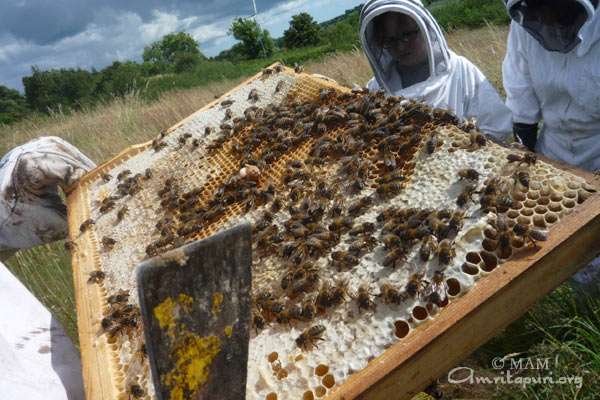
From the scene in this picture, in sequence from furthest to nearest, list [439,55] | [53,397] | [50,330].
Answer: [439,55] < [50,330] < [53,397]

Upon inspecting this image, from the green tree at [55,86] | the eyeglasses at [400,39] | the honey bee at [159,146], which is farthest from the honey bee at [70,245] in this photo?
the green tree at [55,86]

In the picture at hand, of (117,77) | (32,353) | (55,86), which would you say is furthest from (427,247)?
(55,86)

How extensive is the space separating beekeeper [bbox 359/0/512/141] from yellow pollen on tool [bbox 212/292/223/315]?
3.05 meters

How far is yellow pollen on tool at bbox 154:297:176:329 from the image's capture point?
96 centimetres

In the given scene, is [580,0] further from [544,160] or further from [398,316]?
[398,316]

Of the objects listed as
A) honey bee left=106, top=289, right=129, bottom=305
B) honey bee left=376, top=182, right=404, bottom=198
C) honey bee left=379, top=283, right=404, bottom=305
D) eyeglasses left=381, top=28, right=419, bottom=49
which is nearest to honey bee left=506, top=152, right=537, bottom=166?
honey bee left=376, top=182, right=404, bottom=198

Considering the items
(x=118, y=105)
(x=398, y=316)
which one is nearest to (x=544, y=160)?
(x=398, y=316)

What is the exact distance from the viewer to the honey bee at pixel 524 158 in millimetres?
1894

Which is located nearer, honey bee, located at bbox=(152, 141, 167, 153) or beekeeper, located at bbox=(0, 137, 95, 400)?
beekeeper, located at bbox=(0, 137, 95, 400)

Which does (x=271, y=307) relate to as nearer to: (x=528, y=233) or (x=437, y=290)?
(x=437, y=290)

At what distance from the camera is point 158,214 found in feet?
10.3

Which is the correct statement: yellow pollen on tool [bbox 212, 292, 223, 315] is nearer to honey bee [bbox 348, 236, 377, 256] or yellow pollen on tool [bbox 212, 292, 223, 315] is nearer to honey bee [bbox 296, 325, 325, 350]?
honey bee [bbox 296, 325, 325, 350]

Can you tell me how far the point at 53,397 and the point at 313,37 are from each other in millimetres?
63297

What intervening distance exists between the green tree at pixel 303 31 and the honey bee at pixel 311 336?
61.6 metres
